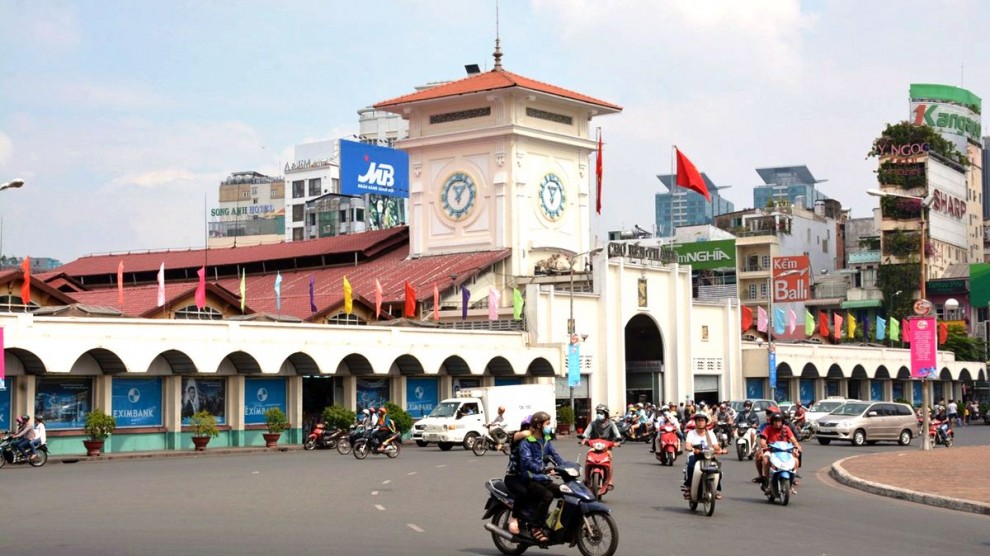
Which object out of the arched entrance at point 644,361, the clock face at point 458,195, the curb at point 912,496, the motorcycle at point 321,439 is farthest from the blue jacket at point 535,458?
the clock face at point 458,195

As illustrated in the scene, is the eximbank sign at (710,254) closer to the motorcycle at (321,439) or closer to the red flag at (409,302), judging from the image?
the red flag at (409,302)

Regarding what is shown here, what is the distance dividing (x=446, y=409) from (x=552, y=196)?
32.1 meters

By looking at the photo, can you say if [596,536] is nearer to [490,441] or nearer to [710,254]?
[490,441]

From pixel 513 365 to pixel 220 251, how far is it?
1312 inches

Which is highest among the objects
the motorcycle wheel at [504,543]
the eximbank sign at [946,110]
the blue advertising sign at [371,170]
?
the eximbank sign at [946,110]

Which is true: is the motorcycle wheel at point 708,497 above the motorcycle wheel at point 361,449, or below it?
above

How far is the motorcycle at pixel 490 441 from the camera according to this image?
1745 inches

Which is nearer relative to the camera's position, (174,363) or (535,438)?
(535,438)

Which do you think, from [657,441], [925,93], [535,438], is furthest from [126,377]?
[925,93]

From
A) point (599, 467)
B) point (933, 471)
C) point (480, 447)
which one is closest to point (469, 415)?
point (480, 447)

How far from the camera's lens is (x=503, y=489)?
57.0 feet

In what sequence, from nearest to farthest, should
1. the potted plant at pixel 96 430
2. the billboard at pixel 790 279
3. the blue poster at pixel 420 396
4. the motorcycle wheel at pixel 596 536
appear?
the motorcycle wheel at pixel 596 536 < the potted plant at pixel 96 430 < the blue poster at pixel 420 396 < the billboard at pixel 790 279

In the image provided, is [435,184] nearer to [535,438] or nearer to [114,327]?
[114,327]

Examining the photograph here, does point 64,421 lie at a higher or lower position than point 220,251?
lower
